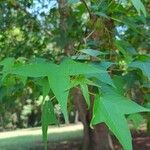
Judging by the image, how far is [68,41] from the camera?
5.36 m

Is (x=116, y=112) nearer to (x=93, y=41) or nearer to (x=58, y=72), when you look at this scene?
(x=58, y=72)

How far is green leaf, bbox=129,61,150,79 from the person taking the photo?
1.61 meters

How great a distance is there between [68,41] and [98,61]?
375cm

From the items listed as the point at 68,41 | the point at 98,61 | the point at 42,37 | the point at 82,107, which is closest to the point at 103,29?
the point at 98,61

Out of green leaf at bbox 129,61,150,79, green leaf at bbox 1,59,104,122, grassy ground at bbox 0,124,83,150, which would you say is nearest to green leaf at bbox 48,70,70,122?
green leaf at bbox 1,59,104,122

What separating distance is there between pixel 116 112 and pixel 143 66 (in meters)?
0.42

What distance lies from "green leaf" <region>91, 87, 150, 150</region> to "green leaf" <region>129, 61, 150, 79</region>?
281 millimetres

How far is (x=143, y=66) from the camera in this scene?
5.33 feet

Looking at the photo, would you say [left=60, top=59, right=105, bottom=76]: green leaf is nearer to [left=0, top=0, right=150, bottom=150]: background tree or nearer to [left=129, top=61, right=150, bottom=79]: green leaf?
[left=0, top=0, right=150, bottom=150]: background tree

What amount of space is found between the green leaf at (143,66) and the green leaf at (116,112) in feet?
0.92

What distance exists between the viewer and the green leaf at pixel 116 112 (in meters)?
1.20

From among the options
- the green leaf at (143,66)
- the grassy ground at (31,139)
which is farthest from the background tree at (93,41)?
the grassy ground at (31,139)

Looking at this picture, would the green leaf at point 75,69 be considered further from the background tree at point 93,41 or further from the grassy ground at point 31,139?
the grassy ground at point 31,139

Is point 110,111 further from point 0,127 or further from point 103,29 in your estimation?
point 0,127
